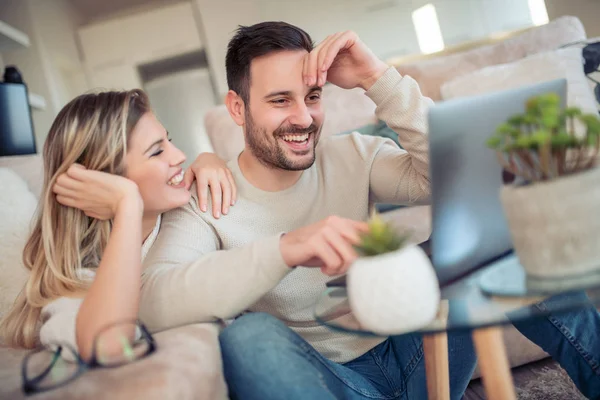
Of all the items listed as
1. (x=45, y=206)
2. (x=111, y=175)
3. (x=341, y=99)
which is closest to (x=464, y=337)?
(x=111, y=175)

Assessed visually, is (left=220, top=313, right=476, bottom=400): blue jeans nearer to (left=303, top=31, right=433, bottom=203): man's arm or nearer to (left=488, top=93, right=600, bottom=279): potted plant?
(left=488, top=93, right=600, bottom=279): potted plant

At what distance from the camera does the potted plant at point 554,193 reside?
1.97 ft

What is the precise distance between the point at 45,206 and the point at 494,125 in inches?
31.9

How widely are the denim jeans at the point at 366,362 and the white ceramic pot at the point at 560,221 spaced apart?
0.04 metres

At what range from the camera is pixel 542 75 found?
1906 millimetres

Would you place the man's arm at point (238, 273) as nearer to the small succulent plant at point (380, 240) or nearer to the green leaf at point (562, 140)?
the small succulent plant at point (380, 240)

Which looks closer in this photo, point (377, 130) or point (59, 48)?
point (377, 130)

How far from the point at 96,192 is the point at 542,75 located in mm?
1519

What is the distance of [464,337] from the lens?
3.53ft

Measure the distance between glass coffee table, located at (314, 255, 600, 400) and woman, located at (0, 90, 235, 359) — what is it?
0.35 m

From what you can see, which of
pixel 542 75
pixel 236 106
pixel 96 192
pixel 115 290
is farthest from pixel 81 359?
pixel 542 75

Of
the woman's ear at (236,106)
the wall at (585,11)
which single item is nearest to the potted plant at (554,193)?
the woman's ear at (236,106)

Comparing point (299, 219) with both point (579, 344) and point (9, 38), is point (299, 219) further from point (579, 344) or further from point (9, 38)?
point (9, 38)

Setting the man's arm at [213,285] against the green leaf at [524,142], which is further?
the man's arm at [213,285]
